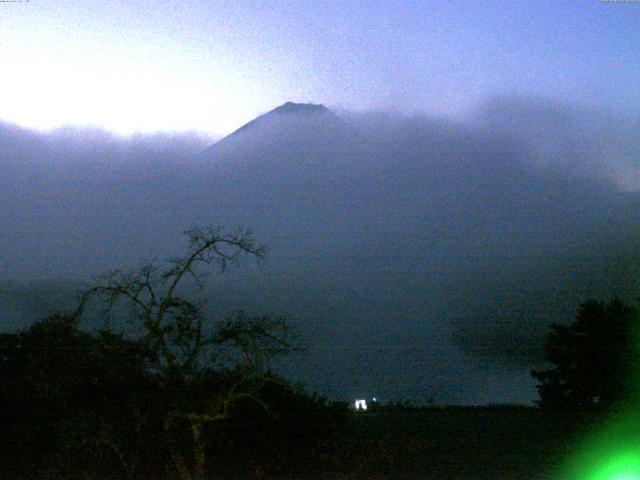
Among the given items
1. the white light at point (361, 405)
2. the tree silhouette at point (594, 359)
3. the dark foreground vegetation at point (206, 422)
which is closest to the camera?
the dark foreground vegetation at point (206, 422)

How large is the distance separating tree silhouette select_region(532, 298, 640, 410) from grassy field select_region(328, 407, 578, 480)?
3151 mm

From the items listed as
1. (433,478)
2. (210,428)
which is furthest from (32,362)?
(433,478)

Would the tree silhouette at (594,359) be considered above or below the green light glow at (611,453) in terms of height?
above

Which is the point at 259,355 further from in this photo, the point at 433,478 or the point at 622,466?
the point at 622,466

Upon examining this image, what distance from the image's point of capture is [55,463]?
17.8m

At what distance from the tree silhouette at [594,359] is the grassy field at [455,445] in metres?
3.15

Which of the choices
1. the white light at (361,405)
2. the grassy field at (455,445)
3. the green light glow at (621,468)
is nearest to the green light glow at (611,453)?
the green light glow at (621,468)

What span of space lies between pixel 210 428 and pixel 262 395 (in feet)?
5.54

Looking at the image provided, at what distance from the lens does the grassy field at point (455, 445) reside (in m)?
20.5

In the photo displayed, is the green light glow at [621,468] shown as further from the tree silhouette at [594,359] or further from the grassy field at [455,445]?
the tree silhouette at [594,359]

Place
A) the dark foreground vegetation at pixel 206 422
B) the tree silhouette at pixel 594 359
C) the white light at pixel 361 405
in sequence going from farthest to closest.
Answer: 1. the tree silhouette at pixel 594 359
2. the white light at pixel 361 405
3. the dark foreground vegetation at pixel 206 422

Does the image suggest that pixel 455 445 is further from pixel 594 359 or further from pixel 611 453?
pixel 594 359

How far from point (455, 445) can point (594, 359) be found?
911cm

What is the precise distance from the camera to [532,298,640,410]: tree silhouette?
92.2 ft
